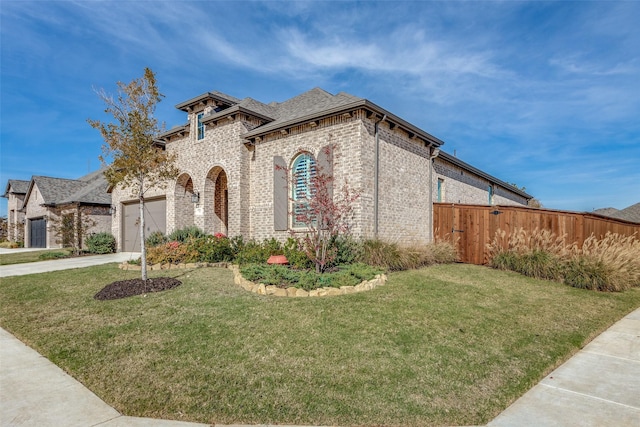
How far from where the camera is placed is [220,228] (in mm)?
15203

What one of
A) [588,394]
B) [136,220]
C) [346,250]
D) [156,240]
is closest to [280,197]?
[346,250]

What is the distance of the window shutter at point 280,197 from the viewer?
11859mm

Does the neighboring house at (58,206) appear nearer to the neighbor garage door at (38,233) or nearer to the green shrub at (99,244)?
the neighbor garage door at (38,233)

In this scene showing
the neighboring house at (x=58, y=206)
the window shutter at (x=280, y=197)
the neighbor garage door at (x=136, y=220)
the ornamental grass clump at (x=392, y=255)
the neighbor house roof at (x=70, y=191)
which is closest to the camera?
the ornamental grass clump at (x=392, y=255)

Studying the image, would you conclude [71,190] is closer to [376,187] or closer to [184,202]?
[184,202]

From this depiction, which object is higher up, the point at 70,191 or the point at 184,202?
the point at 70,191

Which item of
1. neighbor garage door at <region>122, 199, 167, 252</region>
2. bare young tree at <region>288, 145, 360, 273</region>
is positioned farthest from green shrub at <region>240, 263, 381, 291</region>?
neighbor garage door at <region>122, 199, 167, 252</region>

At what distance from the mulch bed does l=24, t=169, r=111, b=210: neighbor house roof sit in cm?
1793

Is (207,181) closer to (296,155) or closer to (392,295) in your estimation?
(296,155)

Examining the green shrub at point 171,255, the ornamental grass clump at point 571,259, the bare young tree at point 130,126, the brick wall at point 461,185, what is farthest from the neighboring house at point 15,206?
the ornamental grass clump at point 571,259

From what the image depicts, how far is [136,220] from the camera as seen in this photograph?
17703mm

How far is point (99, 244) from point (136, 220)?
261 cm

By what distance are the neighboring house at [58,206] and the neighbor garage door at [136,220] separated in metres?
2.69

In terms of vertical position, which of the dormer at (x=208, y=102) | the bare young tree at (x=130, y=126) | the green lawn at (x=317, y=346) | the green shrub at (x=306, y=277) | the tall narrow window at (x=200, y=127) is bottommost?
the green lawn at (x=317, y=346)
